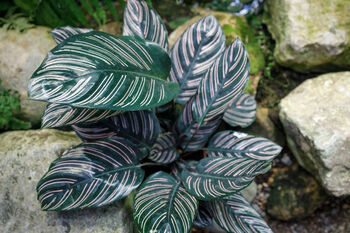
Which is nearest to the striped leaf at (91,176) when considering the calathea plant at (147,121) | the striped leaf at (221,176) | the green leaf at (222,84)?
the calathea plant at (147,121)

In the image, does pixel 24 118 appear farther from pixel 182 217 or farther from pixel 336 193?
pixel 336 193

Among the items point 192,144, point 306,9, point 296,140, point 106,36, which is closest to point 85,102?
point 106,36

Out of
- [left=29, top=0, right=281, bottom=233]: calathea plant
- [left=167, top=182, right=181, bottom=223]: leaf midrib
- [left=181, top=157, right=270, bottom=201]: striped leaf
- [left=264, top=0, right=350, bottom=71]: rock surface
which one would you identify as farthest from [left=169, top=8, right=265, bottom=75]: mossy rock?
[left=167, top=182, right=181, bottom=223]: leaf midrib

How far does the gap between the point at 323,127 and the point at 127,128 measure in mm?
1147

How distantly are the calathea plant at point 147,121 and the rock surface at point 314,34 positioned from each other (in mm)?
526

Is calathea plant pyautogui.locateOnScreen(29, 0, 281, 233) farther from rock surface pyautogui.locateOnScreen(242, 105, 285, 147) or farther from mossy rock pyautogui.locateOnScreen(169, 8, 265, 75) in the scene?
mossy rock pyautogui.locateOnScreen(169, 8, 265, 75)

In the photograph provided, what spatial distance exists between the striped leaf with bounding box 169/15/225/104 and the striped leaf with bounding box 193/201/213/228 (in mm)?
618

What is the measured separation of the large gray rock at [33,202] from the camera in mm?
1447

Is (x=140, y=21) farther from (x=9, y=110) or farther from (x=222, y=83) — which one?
(x=9, y=110)

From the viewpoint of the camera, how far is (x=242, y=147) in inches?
64.1

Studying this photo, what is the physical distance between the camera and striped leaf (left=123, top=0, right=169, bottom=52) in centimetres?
163

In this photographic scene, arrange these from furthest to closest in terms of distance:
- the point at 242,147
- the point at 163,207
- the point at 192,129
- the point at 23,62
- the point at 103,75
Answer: the point at 23,62
the point at 192,129
the point at 242,147
the point at 163,207
the point at 103,75

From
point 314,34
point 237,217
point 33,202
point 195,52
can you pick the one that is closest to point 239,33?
point 314,34

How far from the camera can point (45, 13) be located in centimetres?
198
